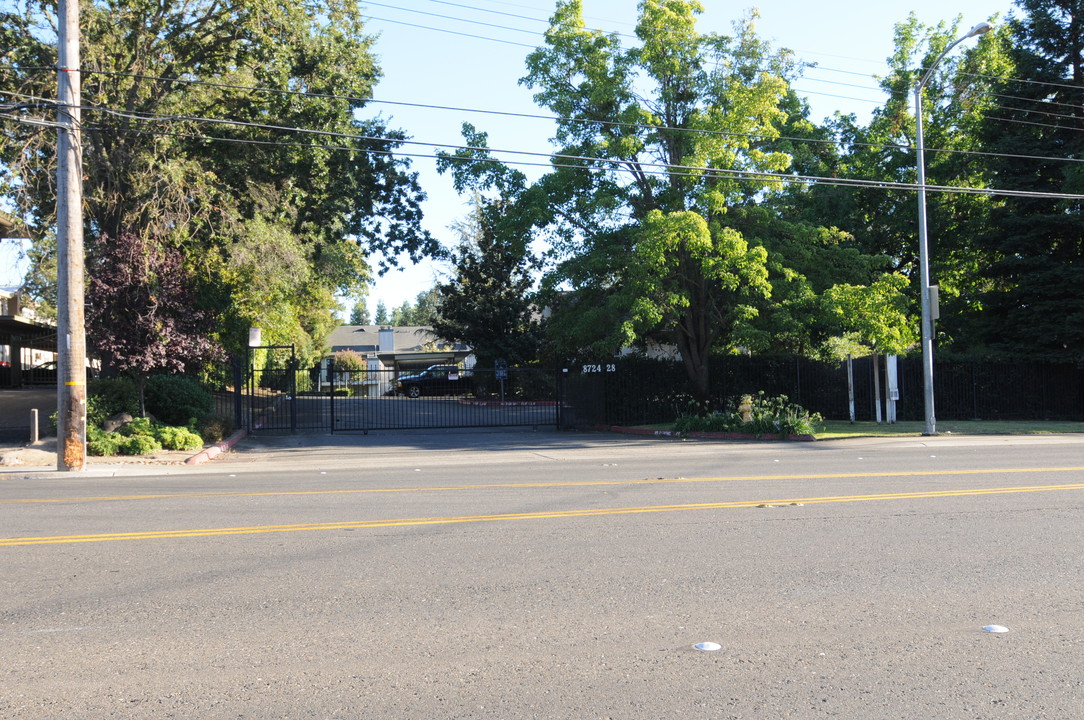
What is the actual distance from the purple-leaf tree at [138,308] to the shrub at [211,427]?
1514 mm

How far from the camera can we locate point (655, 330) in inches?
1064

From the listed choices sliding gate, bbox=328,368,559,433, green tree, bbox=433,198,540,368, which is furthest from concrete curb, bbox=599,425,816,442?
green tree, bbox=433,198,540,368

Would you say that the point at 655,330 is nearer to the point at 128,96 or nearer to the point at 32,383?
the point at 128,96

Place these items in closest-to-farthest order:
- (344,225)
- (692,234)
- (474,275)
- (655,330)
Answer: (692,234) < (344,225) < (655,330) < (474,275)

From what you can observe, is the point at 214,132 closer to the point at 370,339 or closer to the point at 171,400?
the point at 171,400

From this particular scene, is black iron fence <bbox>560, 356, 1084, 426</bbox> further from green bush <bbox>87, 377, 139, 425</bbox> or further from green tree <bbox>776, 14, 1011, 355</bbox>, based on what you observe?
green bush <bbox>87, 377, 139, 425</bbox>

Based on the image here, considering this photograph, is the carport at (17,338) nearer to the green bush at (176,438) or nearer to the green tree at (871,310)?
the green bush at (176,438)

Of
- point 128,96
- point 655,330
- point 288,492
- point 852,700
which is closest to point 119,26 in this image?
point 128,96

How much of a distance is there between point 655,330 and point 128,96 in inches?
603

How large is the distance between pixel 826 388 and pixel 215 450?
18.9 metres

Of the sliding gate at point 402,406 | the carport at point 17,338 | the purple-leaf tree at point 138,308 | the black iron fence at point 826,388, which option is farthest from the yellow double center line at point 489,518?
the carport at point 17,338

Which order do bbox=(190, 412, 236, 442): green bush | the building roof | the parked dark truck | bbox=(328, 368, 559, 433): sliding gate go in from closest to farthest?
bbox=(190, 412, 236, 442): green bush
bbox=(328, 368, 559, 433): sliding gate
the parked dark truck
the building roof

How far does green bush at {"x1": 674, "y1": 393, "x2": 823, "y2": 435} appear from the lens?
74.9ft

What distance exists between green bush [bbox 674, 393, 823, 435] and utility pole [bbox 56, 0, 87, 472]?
573 inches
